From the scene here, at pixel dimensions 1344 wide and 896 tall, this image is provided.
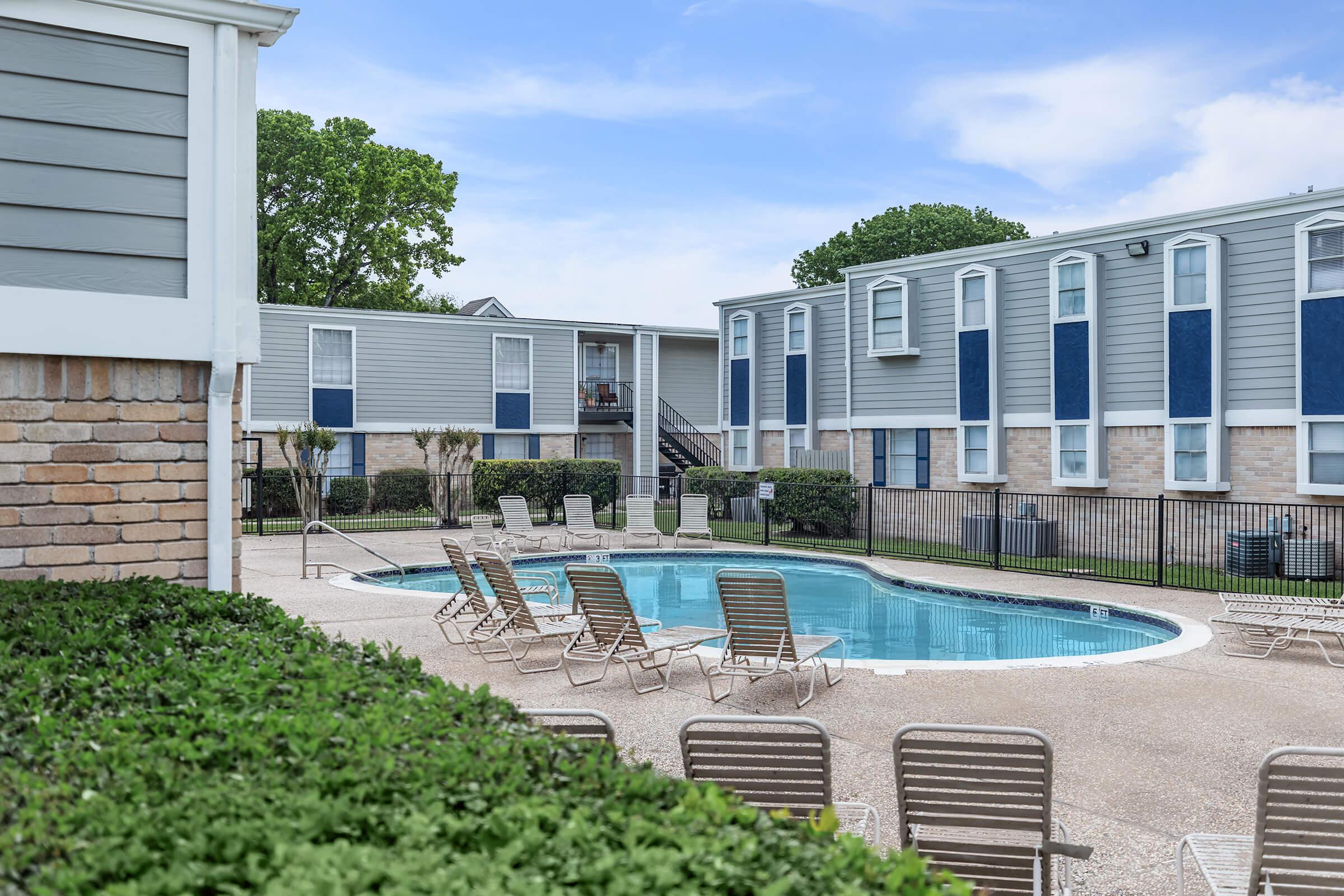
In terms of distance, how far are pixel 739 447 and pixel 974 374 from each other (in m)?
8.08

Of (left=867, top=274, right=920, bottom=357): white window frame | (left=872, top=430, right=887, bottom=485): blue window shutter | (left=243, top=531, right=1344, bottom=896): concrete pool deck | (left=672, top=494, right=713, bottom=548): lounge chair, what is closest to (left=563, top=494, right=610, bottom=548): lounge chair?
(left=672, top=494, right=713, bottom=548): lounge chair

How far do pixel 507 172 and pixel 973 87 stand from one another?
22475 mm

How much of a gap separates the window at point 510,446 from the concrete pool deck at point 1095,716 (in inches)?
764

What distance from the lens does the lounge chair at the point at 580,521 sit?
837 inches

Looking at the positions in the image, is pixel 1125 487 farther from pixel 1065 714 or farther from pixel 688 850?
pixel 688 850

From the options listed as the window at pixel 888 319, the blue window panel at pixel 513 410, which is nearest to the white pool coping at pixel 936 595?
the window at pixel 888 319

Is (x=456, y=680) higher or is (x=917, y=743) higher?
(x=917, y=743)

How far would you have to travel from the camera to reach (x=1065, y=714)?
773cm

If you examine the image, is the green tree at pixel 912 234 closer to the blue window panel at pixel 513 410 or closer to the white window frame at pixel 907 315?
the blue window panel at pixel 513 410

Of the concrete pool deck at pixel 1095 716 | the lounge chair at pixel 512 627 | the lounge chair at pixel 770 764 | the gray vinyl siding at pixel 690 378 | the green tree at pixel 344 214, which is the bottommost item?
the concrete pool deck at pixel 1095 716

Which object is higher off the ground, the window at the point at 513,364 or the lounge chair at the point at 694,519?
the window at the point at 513,364

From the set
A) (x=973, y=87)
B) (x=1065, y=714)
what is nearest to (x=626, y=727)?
(x=1065, y=714)

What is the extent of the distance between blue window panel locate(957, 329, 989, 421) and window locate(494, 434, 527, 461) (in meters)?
14.2

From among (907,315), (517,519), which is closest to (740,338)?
(907,315)
